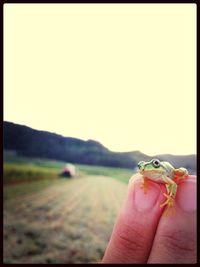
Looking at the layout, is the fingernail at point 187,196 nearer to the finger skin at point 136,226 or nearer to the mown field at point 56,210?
the finger skin at point 136,226

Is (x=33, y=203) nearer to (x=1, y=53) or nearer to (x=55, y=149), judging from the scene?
(x=55, y=149)

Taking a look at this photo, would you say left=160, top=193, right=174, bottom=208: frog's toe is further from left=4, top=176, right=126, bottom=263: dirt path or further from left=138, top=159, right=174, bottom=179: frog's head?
left=4, top=176, right=126, bottom=263: dirt path

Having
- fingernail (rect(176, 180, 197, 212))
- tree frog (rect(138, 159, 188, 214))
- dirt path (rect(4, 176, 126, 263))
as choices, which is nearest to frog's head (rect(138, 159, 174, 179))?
tree frog (rect(138, 159, 188, 214))

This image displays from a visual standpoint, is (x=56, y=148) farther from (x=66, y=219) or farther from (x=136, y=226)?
(x=136, y=226)

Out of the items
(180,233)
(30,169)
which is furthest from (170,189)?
(30,169)

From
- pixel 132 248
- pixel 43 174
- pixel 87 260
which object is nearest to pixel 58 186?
pixel 43 174

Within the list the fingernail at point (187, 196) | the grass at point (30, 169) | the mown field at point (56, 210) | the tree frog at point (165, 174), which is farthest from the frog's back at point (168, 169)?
the grass at point (30, 169)
